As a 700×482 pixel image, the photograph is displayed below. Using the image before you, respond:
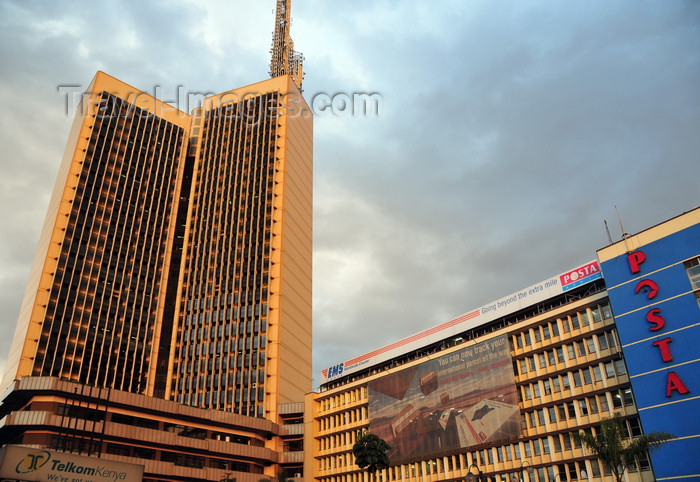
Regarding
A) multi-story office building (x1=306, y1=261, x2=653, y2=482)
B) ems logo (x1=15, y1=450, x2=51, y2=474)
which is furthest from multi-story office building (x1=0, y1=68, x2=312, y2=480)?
ems logo (x1=15, y1=450, x2=51, y2=474)

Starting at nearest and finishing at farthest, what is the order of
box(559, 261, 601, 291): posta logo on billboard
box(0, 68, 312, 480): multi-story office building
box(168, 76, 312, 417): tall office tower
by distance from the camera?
box(559, 261, 601, 291): posta logo on billboard < box(0, 68, 312, 480): multi-story office building < box(168, 76, 312, 417): tall office tower

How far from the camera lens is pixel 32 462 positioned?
168 feet

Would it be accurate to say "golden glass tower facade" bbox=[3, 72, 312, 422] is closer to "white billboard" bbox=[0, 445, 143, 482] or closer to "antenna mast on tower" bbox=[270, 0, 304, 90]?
"antenna mast on tower" bbox=[270, 0, 304, 90]

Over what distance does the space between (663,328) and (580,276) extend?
16.4 metres

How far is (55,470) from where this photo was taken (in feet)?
171

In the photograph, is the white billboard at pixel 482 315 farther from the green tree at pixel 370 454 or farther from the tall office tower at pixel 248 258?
the green tree at pixel 370 454

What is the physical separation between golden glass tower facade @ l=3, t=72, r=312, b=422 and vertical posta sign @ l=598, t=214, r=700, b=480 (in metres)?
79.0

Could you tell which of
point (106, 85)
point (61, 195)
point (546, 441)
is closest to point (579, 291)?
point (546, 441)

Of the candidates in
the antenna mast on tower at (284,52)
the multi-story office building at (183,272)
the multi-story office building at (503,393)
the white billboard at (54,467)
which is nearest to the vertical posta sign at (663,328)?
the multi-story office building at (503,393)

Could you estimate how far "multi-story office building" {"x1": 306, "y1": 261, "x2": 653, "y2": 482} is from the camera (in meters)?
78.8

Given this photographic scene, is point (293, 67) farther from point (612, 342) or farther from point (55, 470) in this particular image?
point (55, 470)

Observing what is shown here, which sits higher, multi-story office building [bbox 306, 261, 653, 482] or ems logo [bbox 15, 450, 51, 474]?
multi-story office building [bbox 306, 261, 653, 482]

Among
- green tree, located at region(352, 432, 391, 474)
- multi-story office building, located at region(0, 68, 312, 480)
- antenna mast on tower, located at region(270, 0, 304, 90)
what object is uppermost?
antenna mast on tower, located at region(270, 0, 304, 90)

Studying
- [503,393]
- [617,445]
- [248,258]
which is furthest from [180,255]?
[617,445]
